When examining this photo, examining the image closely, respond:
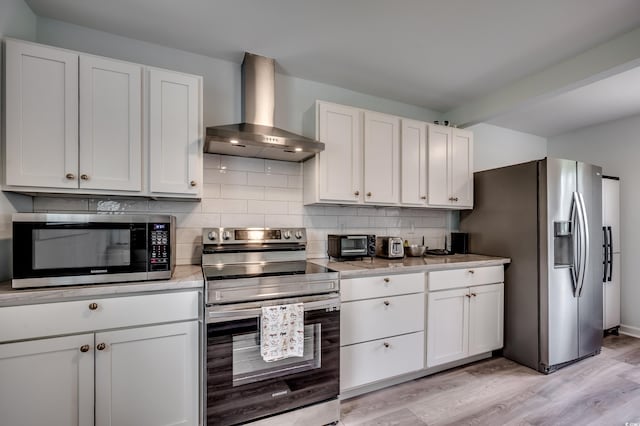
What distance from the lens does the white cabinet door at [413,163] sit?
2.85m

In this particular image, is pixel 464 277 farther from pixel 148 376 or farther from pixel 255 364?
pixel 148 376

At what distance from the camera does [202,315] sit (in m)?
1.72

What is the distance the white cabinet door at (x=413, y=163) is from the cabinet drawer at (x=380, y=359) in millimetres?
1229

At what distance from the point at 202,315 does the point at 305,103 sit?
197 centimetres

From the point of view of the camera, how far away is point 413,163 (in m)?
2.91

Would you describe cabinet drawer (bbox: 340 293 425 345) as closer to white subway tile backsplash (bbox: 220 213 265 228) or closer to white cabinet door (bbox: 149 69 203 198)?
white subway tile backsplash (bbox: 220 213 265 228)

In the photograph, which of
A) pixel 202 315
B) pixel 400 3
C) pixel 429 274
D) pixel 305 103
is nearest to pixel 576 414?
pixel 429 274

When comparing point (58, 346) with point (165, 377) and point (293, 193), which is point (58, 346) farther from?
point (293, 193)

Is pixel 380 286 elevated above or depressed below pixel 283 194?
below

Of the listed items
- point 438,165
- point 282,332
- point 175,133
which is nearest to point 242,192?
point 175,133

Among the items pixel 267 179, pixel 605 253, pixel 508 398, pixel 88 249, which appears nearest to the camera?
pixel 88 249

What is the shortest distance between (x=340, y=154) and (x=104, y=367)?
6.78 feet

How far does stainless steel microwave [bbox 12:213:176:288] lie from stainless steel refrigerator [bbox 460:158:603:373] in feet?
9.60

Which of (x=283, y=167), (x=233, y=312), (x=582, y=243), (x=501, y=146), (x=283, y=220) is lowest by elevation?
(x=233, y=312)
